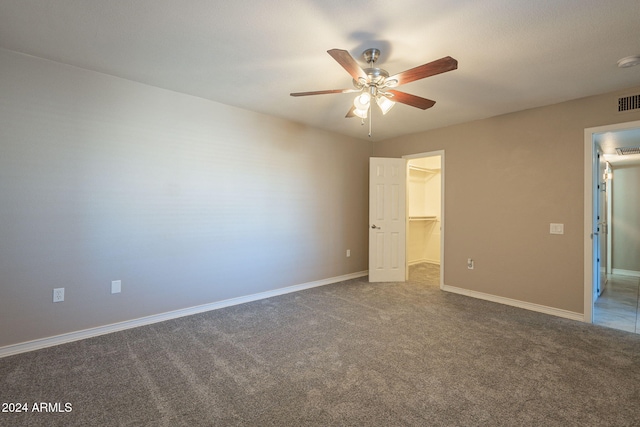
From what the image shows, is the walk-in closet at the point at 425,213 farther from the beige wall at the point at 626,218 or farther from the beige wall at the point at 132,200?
the beige wall at the point at 626,218

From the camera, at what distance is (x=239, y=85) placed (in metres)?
2.99

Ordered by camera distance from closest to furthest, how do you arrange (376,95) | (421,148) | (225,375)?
1. (225,375)
2. (376,95)
3. (421,148)

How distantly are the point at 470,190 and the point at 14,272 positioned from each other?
5.16 meters

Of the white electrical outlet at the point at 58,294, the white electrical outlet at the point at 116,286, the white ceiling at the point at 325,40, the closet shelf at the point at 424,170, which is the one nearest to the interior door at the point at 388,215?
the closet shelf at the point at 424,170

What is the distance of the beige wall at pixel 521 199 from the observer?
3266mm

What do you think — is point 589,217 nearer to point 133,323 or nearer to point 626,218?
point 626,218

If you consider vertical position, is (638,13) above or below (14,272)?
above

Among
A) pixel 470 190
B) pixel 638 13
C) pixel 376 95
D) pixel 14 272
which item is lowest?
pixel 14 272

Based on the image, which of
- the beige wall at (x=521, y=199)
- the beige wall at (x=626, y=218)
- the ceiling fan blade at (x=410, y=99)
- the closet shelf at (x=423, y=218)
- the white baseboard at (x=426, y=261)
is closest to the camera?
the ceiling fan blade at (x=410, y=99)

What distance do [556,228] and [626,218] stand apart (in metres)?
3.66

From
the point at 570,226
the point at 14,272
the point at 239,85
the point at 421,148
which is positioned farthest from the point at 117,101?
the point at 570,226

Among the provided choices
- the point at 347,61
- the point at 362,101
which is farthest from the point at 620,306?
the point at 347,61

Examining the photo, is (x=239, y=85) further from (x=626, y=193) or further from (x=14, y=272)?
(x=626, y=193)

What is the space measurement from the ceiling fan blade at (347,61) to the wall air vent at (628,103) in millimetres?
2902
